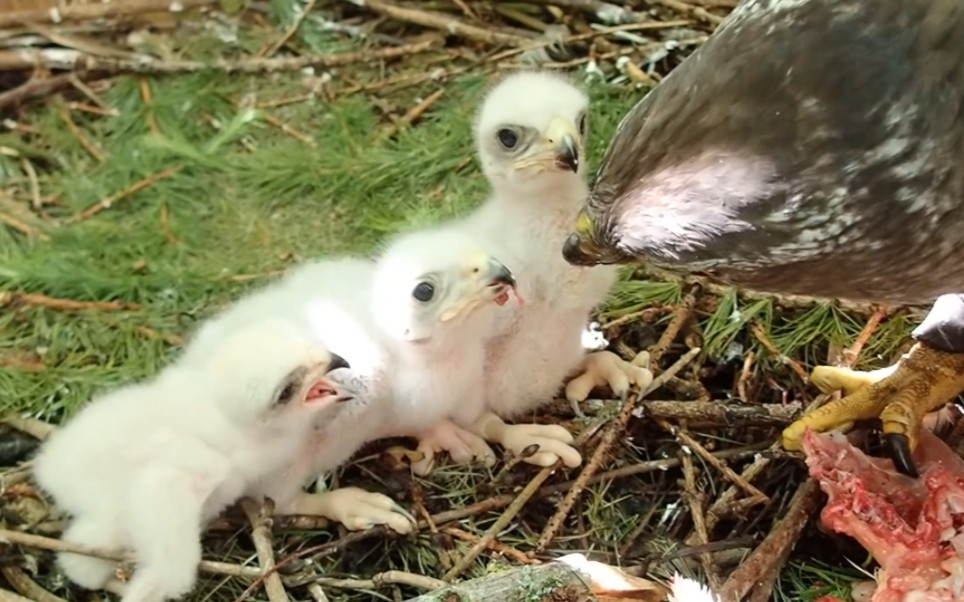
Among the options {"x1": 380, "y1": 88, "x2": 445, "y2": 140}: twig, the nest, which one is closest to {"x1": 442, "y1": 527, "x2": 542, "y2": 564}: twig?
the nest

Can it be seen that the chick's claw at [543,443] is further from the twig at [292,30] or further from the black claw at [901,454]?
the twig at [292,30]

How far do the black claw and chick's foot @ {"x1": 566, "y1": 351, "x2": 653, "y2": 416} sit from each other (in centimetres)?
48

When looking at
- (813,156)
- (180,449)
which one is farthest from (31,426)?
(813,156)

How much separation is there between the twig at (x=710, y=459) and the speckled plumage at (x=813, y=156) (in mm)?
539

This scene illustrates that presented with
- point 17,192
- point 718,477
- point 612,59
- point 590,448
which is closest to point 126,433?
point 590,448

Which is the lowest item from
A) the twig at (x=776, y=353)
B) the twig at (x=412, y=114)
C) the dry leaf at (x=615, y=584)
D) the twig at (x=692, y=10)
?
the dry leaf at (x=615, y=584)

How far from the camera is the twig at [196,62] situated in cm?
368

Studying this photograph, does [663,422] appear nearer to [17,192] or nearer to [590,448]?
[590,448]

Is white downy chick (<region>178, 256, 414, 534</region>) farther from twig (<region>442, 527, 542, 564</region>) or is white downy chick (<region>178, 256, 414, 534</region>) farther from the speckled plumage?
the speckled plumage

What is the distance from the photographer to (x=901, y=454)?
2443 millimetres

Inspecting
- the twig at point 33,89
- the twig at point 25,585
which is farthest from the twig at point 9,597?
the twig at point 33,89

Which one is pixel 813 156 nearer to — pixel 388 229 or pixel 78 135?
pixel 388 229

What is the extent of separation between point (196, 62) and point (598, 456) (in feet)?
6.15

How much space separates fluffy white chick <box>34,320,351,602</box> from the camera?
228 centimetres
